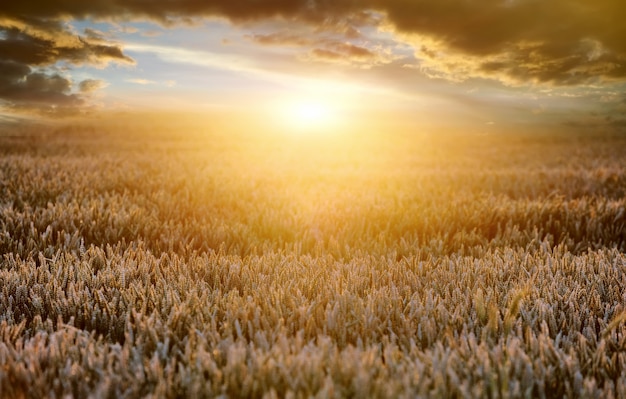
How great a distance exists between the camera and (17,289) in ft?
7.36

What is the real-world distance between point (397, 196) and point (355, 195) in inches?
18.9

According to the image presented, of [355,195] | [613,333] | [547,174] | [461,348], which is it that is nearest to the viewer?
[461,348]

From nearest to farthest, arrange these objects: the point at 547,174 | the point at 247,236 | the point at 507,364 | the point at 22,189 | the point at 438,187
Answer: the point at 507,364, the point at 247,236, the point at 22,189, the point at 438,187, the point at 547,174

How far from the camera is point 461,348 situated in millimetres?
1665

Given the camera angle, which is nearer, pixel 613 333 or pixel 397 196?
pixel 613 333

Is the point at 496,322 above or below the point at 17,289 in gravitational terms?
above

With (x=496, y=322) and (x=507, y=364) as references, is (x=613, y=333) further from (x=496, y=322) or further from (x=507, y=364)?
(x=507, y=364)

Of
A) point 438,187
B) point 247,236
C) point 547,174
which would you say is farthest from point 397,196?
point 547,174

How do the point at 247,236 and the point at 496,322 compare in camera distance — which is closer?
the point at 496,322

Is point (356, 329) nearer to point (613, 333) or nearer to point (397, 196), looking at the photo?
point (613, 333)

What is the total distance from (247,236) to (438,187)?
3486mm

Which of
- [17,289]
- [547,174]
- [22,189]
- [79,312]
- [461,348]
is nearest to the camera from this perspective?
[461,348]

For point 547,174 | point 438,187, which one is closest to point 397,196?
point 438,187

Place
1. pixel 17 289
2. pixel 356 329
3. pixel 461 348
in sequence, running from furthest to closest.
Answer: pixel 17 289 < pixel 356 329 < pixel 461 348
